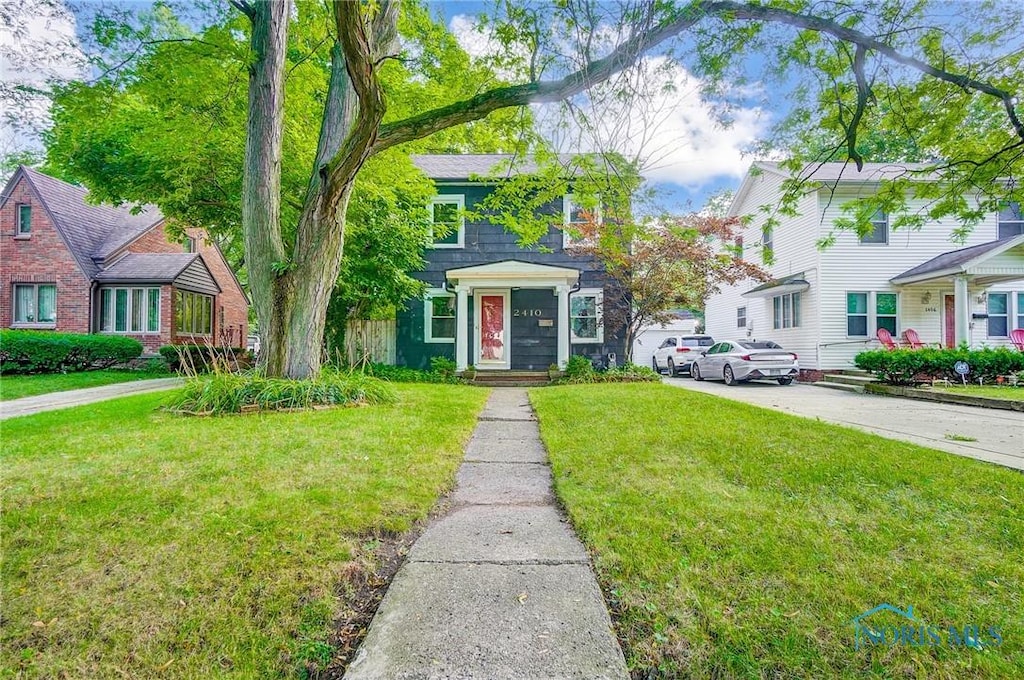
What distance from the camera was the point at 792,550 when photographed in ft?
7.84

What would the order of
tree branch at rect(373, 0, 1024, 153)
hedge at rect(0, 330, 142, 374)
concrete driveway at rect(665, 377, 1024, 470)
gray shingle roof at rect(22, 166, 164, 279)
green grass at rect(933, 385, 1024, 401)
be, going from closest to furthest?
tree branch at rect(373, 0, 1024, 153) < concrete driveway at rect(665, 377, 1024, 470) < green grass at rect(933, 385, 1024, 401) < hedge at rect(0, 330, 142, 374) < gray shingle roof at rect(22, 166, 164, 279)

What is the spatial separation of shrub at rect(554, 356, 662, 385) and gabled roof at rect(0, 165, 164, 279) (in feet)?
48.5

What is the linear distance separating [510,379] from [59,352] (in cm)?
1226

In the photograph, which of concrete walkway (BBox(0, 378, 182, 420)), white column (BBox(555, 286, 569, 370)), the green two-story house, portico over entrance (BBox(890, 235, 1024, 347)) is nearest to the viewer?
concrete walkway (BBox(0, 378, 182, 420))

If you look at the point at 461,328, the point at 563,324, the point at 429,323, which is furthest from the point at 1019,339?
the point at 429,323

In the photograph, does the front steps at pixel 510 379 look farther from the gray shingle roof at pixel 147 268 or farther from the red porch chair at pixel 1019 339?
the red porch chair at pixel 1019 339

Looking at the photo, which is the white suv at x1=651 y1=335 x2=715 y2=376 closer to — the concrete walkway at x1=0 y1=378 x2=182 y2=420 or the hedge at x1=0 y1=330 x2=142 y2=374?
the concrete walkway at x1=0 y1=378 x2=182 y2=420

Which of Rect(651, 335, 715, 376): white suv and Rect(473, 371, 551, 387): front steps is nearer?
Rect(473, 371, 551, 387): front steps

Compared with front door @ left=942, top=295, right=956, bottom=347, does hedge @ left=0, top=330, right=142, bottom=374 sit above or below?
below

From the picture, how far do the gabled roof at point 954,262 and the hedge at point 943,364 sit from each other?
98.0 inches

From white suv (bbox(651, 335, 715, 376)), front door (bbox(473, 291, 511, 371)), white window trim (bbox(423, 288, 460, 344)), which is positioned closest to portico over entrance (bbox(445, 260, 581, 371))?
front door (bbox(473, 291, 511, 371))

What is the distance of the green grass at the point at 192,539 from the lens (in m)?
1.72

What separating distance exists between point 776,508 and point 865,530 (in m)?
0.46

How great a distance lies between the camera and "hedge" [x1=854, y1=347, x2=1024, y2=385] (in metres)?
10.8
